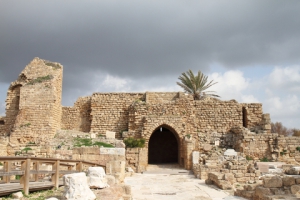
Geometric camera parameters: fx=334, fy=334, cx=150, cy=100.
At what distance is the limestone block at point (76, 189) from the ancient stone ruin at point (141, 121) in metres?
11.6

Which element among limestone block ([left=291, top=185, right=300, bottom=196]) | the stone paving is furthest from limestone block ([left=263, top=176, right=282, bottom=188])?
the stone paving

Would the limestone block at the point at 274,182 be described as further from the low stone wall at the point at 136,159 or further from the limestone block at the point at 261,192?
the low stone wall at the point at 136,159

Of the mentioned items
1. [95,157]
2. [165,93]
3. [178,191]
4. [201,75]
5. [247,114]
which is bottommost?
[178,191]

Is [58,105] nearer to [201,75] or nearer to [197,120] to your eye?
[197,120]

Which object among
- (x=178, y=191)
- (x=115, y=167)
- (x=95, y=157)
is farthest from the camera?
(x=95, y=157)

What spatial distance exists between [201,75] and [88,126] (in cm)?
1065

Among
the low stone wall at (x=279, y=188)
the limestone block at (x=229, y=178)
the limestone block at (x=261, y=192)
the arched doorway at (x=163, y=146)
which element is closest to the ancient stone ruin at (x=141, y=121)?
the limestone block at (x=229, y=178)

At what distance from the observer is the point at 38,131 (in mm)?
19812

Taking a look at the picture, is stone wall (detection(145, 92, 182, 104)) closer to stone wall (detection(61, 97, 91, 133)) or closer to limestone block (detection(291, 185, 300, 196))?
stone wall (detection(61, 97, 91, 133))

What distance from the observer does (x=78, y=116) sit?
2353 cm

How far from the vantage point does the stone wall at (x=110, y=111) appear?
22.8 m

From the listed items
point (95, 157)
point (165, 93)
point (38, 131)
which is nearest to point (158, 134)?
point (165, 93)

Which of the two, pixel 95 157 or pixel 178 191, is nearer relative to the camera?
pixel 178 191

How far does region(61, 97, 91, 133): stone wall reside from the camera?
76.4ft
